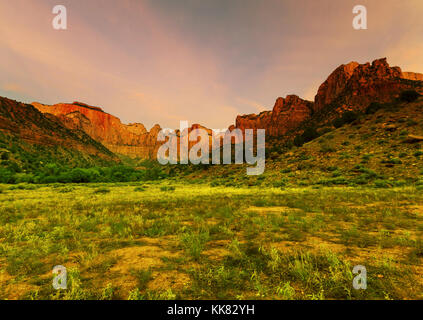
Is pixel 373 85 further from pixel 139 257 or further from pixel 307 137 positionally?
pixel 139 257

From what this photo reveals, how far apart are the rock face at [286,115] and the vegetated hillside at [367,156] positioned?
236ft

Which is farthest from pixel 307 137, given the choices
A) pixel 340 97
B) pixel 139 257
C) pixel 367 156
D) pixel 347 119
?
pixel 139 257

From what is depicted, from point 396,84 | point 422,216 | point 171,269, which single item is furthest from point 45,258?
point 396,84

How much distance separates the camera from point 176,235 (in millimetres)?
6160

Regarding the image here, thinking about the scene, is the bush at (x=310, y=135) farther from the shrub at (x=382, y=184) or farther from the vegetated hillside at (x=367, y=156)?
the shrub at (x=382, y=184)

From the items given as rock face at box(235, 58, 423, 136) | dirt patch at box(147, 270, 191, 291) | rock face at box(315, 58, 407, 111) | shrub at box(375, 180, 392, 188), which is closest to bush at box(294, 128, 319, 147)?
rock face at box(235, 58, 423, 136)

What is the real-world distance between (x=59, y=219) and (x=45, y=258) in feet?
15.1

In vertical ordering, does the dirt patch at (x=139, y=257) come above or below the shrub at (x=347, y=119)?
below

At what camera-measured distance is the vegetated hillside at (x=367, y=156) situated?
18422 millimetres

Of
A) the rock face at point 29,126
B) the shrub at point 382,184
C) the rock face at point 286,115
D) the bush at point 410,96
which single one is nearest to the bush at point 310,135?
the bush at point 410,96

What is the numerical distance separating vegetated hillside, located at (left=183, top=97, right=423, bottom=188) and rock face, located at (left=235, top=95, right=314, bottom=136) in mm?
71897

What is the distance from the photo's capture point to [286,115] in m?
115

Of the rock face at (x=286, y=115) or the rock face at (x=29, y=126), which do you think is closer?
the rock face at (x=29, y=126)

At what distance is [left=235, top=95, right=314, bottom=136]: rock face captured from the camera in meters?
109
